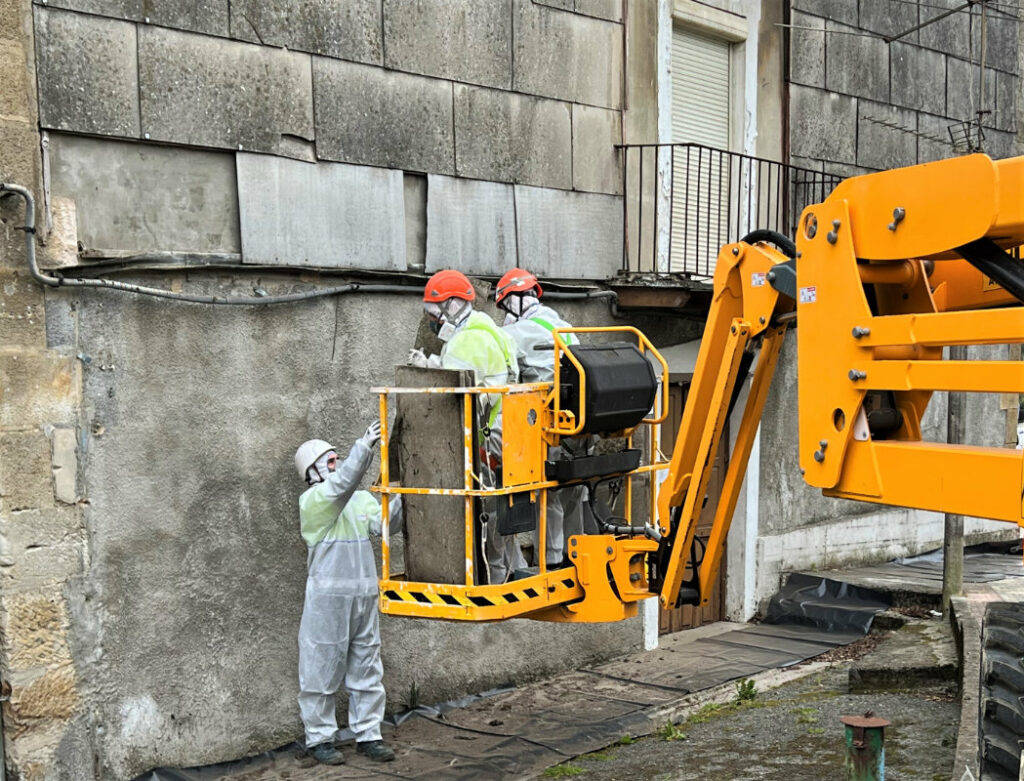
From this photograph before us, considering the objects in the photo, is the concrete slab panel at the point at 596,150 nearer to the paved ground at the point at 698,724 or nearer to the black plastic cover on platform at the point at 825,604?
the paved ground at the point at 698,724

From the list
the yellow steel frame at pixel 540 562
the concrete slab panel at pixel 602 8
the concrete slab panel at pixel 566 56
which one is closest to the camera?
the yellow steel frame at pixel 540 562

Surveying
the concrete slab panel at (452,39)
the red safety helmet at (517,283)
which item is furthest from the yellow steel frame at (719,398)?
the concrete slab panel at (452,39)

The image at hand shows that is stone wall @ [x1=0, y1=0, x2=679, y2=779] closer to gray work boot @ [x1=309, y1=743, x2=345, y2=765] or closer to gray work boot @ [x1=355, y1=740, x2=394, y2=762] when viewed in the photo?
gray work boot @ [x1=309, y1=743, x2=345, y2=765]

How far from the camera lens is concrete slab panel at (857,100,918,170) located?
484 inches

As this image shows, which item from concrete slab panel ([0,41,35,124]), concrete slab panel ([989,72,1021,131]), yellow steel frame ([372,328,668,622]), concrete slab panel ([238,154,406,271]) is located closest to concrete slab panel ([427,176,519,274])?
concrete slab panel ([238,154,406,271])

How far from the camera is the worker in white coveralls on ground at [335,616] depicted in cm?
716

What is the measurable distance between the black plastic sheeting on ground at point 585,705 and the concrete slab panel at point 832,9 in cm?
557

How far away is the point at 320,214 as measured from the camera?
7516 mm

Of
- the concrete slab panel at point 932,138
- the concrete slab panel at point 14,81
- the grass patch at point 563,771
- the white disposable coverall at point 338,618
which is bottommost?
the grass patch at point 563,771

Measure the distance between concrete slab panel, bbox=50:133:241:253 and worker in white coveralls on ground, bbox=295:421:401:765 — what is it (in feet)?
4.81

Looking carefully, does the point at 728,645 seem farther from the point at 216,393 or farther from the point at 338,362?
the point at 216,393

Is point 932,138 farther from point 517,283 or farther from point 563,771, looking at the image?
point 563,771

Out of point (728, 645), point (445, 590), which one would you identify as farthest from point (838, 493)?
point (728, 645)

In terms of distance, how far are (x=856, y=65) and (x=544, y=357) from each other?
292 inches
